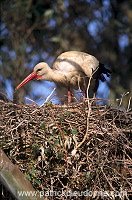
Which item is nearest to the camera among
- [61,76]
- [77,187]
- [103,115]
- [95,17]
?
[77,187]

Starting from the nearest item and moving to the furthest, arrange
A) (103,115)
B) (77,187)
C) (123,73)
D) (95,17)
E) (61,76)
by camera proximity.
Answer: (77,187)
(103,115)
(61,76)
(123,73)
(95,17)

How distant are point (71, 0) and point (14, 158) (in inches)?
307

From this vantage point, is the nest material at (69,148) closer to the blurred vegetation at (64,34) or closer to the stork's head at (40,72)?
the stork's head at (40,72)

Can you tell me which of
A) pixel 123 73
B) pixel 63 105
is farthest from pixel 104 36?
pixel 63 105

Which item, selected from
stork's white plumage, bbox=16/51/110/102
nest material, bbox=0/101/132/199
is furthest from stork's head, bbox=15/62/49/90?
nest material, bbox=0/101/132/199

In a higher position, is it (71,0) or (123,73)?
(71,0)

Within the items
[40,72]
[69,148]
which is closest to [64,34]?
[40,72]

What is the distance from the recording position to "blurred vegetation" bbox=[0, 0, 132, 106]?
9.05 m

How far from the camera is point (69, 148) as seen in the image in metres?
3.89

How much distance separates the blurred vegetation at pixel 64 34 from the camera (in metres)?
9.05

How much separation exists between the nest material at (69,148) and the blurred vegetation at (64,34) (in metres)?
4.27

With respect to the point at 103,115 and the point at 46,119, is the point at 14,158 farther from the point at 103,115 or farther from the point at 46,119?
the point at 103,115

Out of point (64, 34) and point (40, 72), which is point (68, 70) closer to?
point (40, 72)

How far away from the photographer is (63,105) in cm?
439
